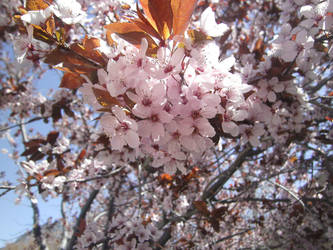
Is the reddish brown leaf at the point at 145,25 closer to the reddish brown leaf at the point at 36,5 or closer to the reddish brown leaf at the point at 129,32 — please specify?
the reddish brown leaf at the point at 129,32

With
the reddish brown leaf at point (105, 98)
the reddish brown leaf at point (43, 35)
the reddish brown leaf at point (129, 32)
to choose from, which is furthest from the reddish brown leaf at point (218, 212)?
the reddish brown leaf at point (43, 35)

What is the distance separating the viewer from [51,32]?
0.84m

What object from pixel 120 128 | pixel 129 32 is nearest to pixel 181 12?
pixel 129 32

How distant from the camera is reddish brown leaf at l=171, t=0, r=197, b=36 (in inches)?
30.9

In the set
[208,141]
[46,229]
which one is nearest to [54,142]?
[208,141]

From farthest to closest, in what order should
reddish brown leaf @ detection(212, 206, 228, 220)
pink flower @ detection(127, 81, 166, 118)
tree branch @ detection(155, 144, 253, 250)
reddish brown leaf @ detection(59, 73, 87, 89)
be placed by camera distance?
tree branch @ detection(155, 144, 253, 250)
reddish brown leaf @ detection(212, 206, 228, 220)
reddish brown leaf @ detection(59, 73, 87, 89)
pink flower @ detection(127, 81, 166, 118)

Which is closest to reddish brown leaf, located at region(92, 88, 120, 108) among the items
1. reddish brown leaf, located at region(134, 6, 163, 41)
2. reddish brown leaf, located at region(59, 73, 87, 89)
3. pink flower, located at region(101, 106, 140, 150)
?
pink flower, located at region(101, 106, 140, 150)

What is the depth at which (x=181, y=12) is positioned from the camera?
793 mm

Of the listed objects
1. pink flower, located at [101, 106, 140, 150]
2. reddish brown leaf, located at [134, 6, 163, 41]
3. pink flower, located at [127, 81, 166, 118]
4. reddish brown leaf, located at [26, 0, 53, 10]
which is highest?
reddish brown leaf, located at [26, 0, 53, 10]

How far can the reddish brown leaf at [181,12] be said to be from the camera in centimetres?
78

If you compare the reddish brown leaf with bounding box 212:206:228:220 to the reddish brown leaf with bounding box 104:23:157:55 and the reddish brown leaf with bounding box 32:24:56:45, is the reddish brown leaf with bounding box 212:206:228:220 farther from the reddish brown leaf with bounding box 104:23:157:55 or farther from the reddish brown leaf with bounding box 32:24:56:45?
the reddish brown leaf with bounding box 32:24:56:45

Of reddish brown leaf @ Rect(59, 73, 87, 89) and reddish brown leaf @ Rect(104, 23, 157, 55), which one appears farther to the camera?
reddish brown leaf @ Rect(59, 73, 87, 89)

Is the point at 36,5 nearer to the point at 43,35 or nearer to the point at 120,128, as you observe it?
the point at 43,35

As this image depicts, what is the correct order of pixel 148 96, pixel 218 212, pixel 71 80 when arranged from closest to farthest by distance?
pixel 148 96
pixel 71 80
pixel 218 212
